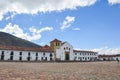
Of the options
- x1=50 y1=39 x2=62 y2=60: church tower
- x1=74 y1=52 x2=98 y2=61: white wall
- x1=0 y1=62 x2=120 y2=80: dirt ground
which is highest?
x1=50 y1=39 x2=62 y2=60: church tower

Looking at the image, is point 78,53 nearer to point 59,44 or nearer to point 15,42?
point 59,44

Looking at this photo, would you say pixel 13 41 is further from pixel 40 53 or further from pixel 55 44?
pixel 40 53

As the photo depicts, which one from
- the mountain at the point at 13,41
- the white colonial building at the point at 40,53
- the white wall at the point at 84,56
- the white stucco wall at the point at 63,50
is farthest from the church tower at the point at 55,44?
the mountain at the point at 13,41

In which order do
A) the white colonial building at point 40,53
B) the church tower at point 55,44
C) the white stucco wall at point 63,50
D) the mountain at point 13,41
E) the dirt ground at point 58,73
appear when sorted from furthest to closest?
the mountain at point 13,41 < the church tower at point 55,44 < the white stucco wall at point 63,50 < the white colonial building at point 40,53 < the dirt ground at point 58,73

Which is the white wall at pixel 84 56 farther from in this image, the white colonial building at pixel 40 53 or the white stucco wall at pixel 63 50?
the white colonial building at pixel 40 53

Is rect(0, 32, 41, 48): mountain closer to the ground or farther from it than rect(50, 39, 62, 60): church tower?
farther from it

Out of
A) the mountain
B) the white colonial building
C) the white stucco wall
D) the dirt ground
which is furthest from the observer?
the mountain

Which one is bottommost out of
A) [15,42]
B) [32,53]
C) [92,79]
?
[92,79]

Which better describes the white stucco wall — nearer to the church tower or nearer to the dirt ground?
the church tower

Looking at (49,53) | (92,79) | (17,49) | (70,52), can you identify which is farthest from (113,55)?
(92,79)

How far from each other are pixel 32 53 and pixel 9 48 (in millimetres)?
8790

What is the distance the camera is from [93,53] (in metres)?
109

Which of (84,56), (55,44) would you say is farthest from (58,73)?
(84,56)

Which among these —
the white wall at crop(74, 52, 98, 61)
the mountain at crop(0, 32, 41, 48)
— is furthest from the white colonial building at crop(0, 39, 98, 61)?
the mountain at crop(0, 32, 41, 48)
